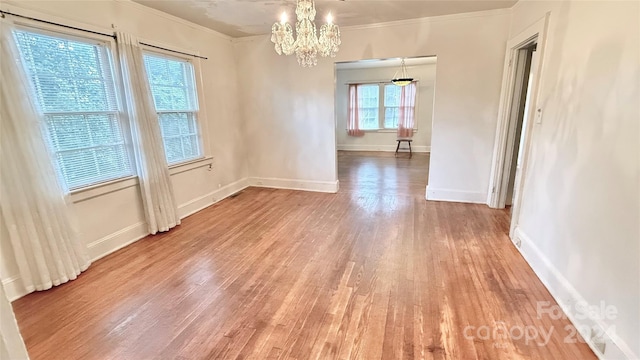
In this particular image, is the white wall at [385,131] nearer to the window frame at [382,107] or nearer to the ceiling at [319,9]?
the window frame at [382,107]

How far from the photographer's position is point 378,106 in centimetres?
907

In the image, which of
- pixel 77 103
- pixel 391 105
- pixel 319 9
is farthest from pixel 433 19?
pixel 391 105

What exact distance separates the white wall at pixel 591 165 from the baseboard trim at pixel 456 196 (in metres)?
1.54

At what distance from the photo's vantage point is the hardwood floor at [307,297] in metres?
1.74

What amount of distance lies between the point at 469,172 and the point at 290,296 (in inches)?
125

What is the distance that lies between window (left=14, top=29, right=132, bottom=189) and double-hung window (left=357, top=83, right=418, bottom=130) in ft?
24.0

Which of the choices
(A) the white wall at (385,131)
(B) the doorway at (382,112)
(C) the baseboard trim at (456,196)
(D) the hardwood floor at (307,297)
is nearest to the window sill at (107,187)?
(D) the hardwood floor at (307,297)

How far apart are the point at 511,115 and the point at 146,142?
429 centimetres

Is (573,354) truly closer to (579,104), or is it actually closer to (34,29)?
(579,104)

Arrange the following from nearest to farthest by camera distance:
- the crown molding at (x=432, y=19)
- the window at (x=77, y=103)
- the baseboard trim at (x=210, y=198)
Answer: the window at (x=77, y=103) < the crown molding at (x=432, y=19) < the baseboard trim at (x=210, y=198)

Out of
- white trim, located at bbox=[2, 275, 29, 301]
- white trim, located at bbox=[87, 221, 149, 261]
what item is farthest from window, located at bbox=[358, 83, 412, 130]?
white trim, located at bbox=[2, 275, 29, 301]

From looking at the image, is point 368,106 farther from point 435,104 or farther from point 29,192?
point 29,192

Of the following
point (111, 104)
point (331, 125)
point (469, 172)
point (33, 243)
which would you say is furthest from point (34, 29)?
point (469, 172)

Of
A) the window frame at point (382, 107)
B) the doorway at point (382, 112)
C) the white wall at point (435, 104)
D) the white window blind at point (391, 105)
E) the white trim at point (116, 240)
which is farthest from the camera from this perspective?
the white window blind at point (391, 105)
